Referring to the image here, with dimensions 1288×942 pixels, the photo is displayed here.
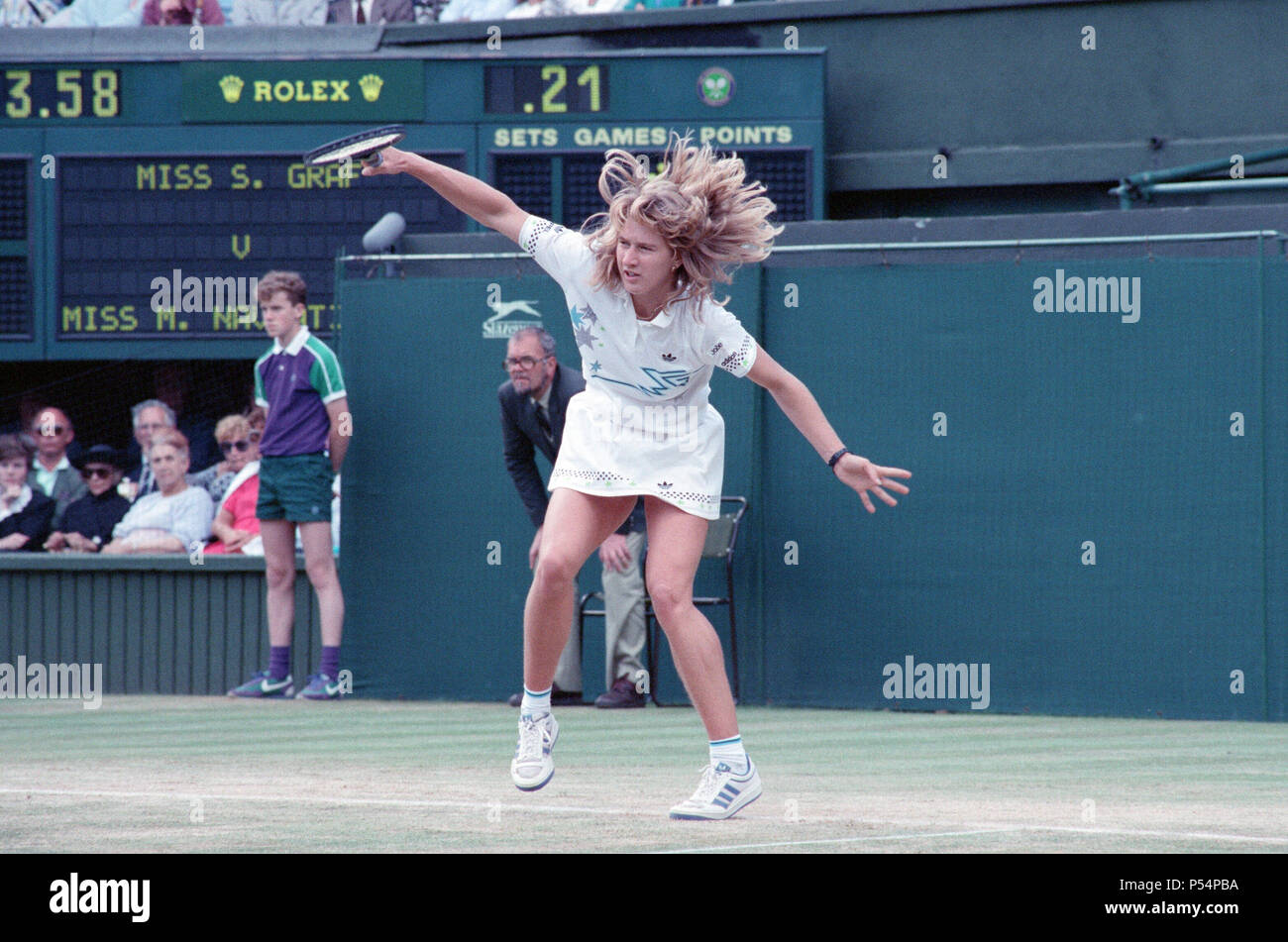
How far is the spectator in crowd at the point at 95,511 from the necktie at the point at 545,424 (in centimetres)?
351

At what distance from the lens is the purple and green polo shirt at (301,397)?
34.5 ft

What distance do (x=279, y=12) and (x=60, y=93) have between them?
84.4 inches

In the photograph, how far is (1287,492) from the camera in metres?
9.27

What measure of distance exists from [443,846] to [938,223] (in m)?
6.26

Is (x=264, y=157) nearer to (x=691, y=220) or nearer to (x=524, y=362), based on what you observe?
(x=524, y=362)

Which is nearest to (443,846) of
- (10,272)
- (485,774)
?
(485,774)

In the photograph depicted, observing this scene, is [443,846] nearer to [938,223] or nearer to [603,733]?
[603,733]

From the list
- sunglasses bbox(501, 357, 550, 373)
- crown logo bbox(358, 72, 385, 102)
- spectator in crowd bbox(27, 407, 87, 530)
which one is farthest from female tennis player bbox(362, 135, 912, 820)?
spectator in crowd bbox(27, 407, 87, 530)

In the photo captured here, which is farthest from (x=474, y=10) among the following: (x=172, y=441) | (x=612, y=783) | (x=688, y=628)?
(x=688, y=628)

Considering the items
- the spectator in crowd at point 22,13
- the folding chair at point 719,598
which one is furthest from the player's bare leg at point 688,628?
the spectator in crowd at point 22,13

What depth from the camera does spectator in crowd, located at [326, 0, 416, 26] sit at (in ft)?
46.9

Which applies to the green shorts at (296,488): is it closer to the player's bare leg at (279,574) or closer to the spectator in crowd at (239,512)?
the player's bare leg at (279,574)

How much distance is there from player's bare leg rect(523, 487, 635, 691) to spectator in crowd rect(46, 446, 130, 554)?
21.4 ft
